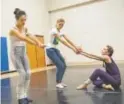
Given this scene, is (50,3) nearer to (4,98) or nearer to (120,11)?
(120,11)

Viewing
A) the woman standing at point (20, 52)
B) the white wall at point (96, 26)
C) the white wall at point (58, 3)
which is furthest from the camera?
the white wall at point (58, 3)

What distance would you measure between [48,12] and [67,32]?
169cm

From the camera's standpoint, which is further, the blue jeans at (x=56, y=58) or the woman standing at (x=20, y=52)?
the blue jeans at (x=56, y=58)

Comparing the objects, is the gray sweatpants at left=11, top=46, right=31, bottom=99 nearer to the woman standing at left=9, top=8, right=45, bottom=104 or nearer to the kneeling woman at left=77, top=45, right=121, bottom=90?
the woman standing at left=9, top=8, right=45, bottom=104

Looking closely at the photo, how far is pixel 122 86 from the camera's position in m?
4.72

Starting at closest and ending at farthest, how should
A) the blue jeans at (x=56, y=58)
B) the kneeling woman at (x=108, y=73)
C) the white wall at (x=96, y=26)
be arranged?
the kneeling woman at (x=108, y=73) → the blue jeans at (x=56, y=58) → the white wall at (x=96, y=26)

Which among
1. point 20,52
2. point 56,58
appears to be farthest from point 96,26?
point 20,52

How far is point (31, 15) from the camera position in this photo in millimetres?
12453

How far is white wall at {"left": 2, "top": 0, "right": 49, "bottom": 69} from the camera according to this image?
1055cm

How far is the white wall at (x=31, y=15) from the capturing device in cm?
1055

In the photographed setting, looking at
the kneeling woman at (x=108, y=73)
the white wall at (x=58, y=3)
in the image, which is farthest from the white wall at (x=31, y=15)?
the kneeling woman at (x=108, y=73)

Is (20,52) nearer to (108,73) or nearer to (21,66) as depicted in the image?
(21,66)

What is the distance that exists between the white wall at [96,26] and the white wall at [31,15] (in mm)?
994

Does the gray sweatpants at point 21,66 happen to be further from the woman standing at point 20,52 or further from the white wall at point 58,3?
the white wall at point 58,3
